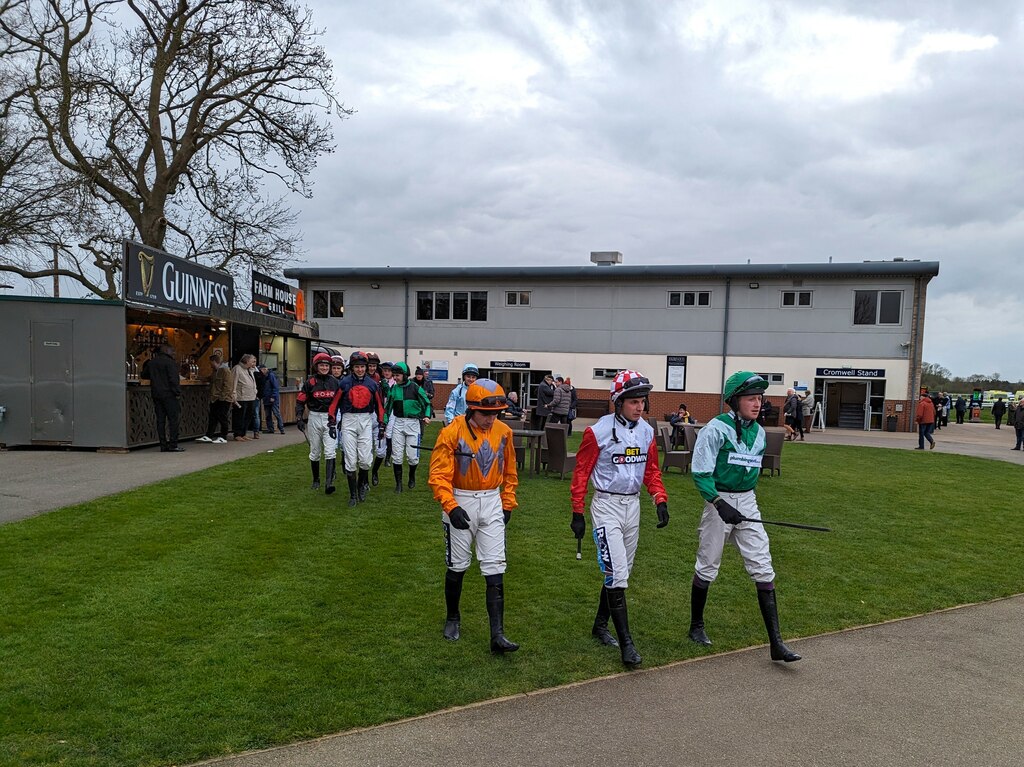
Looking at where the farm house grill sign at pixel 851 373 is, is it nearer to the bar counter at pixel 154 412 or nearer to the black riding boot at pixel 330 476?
the bar counter at pixel 154 412

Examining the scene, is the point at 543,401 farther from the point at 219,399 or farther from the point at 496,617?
the point at 496,617

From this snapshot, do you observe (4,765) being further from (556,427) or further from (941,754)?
(556,427)

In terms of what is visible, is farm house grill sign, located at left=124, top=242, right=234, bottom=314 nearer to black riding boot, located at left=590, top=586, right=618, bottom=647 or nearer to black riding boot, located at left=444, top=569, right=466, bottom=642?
black riding boot, located at left=444, top=569, right=466, bottom=642

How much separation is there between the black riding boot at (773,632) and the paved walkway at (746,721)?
65mm

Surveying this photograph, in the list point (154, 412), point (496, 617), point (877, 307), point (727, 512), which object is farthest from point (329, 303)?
point (727, 512)

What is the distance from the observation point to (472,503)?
4.60 metres

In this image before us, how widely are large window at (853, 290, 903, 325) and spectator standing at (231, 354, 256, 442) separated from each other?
964 inches

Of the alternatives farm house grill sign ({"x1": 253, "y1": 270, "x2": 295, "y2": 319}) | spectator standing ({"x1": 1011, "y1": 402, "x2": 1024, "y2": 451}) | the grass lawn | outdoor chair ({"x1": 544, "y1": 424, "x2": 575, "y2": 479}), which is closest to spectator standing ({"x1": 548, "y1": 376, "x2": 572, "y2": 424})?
outdoor chair ({"x1": 544, "y1": 424, "x2": 575, "y2": 479})

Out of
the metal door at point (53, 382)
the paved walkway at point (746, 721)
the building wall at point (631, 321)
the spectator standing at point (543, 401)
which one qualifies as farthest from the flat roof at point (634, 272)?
the paved walkway at point (746, 721)

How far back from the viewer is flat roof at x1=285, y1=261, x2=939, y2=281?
27828 mm

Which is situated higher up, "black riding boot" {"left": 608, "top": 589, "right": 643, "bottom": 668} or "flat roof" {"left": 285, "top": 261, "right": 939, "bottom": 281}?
"flat roof" {"left": 285, "top": 261, "right": 939, "bottom": 281}

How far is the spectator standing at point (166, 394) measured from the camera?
42.0 feet

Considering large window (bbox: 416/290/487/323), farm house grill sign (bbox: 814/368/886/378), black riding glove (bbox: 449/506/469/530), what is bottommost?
black riding glove (bbox: 449/506/469/530)

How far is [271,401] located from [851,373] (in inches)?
921
